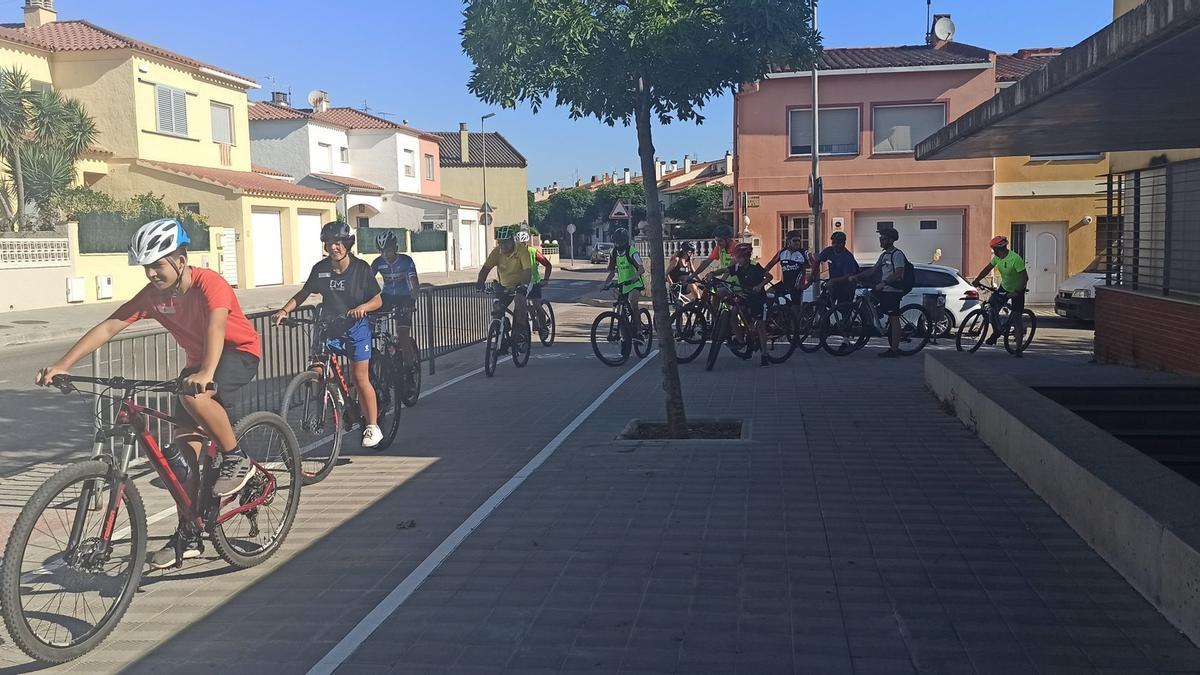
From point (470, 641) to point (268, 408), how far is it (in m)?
5.16

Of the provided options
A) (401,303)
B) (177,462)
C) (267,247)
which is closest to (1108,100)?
(177,462)

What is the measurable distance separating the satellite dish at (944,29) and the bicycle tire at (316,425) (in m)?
28.6

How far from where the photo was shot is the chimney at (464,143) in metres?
76.6

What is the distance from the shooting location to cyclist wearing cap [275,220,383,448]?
7758 millimetres

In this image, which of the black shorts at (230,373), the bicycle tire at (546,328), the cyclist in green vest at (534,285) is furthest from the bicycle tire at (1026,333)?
the black shorts at (230,373)

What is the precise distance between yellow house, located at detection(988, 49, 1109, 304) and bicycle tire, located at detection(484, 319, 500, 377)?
19.2 m

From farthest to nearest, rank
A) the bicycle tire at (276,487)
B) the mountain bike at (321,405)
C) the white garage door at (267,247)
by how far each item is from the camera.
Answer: the white garage door at (267,247) < the mountain bike at (321,405) < the bicycle tire at (276,487)

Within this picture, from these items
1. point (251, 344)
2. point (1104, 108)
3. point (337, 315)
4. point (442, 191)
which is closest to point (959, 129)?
point (1104, 108)

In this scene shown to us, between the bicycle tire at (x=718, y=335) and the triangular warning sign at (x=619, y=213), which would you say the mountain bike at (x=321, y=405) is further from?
the triangular warning sign at (x=619, y=213)

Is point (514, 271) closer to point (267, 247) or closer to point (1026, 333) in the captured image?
point (1026, 333)

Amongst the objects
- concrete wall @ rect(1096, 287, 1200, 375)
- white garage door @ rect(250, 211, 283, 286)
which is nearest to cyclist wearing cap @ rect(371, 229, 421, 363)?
concrete wall @ rect(1096, 287, 1200, 375)

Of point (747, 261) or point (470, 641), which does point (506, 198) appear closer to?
point (747, 261)

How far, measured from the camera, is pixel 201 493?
521cm

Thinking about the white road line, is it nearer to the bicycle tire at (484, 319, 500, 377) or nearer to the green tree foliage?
the green tree foliage
